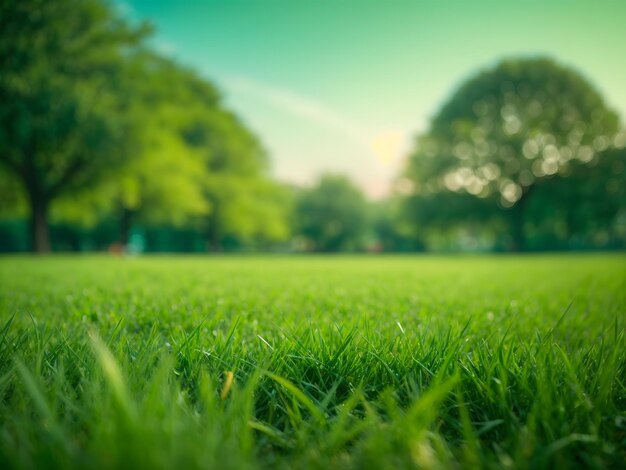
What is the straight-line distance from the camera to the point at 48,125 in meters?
11.6

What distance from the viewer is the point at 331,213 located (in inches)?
1933

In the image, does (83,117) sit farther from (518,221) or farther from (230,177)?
(518,221)

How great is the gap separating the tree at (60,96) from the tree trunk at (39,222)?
0.13 ft

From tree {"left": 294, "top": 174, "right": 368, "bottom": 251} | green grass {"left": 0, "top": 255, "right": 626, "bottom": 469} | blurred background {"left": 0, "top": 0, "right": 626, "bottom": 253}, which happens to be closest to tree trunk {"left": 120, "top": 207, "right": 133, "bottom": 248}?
blurred background {"left": 0, "top": 0, "right": 626, "bottom": 253}

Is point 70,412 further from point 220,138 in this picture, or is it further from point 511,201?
point 511,201

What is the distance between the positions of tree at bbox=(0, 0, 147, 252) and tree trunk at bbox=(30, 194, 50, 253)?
38mm

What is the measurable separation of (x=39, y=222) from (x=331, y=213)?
3742 centimetres

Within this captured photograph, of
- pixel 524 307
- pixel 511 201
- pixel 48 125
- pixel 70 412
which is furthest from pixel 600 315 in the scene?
pixel 511 201

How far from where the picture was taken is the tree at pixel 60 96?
1131 centimetres

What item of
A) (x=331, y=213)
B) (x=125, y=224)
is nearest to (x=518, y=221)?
(x=331, y=213)

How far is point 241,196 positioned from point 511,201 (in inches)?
895

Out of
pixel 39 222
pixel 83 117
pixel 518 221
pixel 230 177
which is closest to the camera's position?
pixel 83 117

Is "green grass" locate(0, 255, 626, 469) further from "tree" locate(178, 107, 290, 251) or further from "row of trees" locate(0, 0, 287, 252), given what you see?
"tree" locate(178, 107, 290, 251)

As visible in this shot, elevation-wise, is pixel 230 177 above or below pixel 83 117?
above
